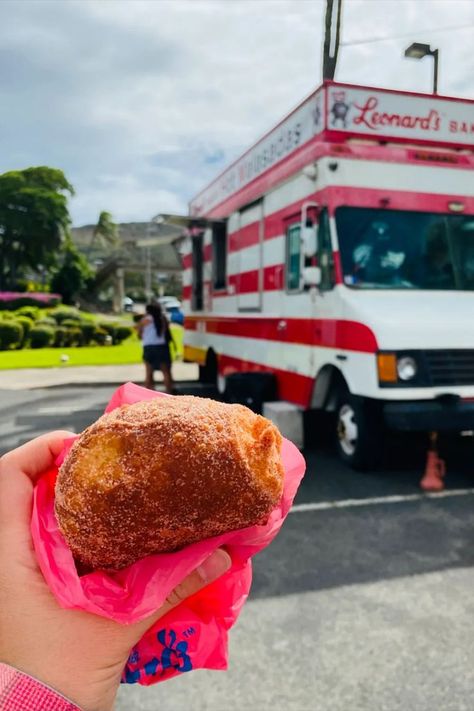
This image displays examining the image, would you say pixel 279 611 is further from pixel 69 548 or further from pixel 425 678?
pixel 69 548

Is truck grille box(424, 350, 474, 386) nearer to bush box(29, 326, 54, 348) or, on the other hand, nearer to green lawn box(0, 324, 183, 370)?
green lawn box(0, 324, 183, 370)

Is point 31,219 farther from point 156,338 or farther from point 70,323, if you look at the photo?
point 70,323

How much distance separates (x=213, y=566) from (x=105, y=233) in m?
47.5

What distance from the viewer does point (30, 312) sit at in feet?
47.4

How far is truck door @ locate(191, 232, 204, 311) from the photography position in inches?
417

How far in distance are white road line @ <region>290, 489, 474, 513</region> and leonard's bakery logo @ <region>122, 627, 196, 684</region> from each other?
364 centimetres

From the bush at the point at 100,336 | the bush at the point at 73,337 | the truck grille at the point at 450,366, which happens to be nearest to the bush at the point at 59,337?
the bush at the point at 73,337

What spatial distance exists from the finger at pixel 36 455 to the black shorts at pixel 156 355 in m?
8.81

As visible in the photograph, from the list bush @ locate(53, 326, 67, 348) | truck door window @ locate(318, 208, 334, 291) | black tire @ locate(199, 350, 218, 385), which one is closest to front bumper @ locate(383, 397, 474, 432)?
truck door window @ locate(318, 208, 334, 291)

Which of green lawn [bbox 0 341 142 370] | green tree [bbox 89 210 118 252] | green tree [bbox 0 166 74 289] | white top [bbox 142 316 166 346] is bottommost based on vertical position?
green lawn [bbox 0 341 142 370]

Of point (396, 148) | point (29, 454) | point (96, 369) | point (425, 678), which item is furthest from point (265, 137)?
point (96, 369)

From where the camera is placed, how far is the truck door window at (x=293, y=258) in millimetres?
6764

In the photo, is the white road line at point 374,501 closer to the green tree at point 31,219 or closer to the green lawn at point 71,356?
the green tree at point 31,219

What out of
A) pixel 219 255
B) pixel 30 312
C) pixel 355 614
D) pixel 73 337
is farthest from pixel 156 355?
pixel 73 337
